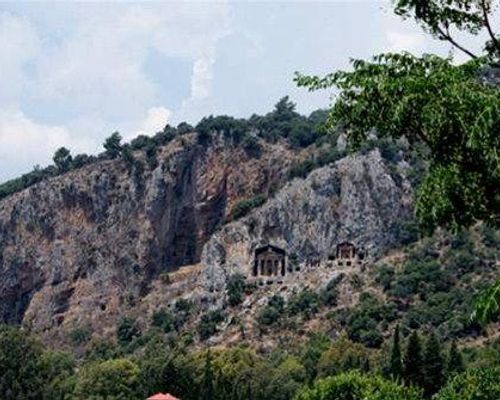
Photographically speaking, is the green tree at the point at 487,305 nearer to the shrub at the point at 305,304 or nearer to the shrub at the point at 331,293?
the shrub at the point at 305,304

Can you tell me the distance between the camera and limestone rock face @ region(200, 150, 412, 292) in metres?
149

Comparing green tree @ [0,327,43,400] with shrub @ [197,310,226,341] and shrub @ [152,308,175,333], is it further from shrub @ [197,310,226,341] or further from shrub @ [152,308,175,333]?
shrub @ [152,308,175,333]

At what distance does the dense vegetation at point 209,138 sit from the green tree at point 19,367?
73.8 m

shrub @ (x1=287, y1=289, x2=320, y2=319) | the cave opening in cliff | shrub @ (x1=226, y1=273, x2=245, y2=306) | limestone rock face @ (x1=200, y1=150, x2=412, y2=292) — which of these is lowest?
shrub @ (x1=287, y1=289, x2=320, y2=319)

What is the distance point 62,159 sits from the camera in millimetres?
192750

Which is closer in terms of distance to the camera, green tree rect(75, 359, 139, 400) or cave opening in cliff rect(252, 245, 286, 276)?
green tree rect(75, 359, 139, 400)

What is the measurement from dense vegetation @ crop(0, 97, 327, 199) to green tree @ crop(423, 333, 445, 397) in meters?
95.8

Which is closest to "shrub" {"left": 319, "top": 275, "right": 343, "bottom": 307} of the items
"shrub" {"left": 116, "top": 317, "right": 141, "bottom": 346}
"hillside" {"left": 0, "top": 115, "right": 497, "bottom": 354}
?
"hillside" {"left": 0, "top": 115, "right": 497, "bottom": 354}

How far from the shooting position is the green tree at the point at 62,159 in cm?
19225

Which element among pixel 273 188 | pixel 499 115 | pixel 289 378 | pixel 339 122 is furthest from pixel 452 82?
pixel 273 188

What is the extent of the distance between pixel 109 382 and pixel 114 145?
86.9m

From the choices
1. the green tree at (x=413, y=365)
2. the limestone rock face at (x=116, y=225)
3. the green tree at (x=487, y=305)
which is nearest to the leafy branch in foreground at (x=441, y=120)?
the green tree at (x=487, y=305)

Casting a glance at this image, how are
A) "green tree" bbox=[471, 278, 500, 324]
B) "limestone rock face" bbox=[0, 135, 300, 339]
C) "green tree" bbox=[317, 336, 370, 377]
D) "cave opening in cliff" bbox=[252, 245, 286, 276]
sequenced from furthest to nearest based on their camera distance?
"limestone rock face" bbox=[0, 135, 300, 339]
"cave opening in cliff" bbox=[252, 245, 286, 276]
"green tree" bbox=[317, 336, 370, 377]
"green tree" bbox=[471, 278, 500, 324]

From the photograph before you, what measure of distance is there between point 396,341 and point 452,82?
56895 millimetres
